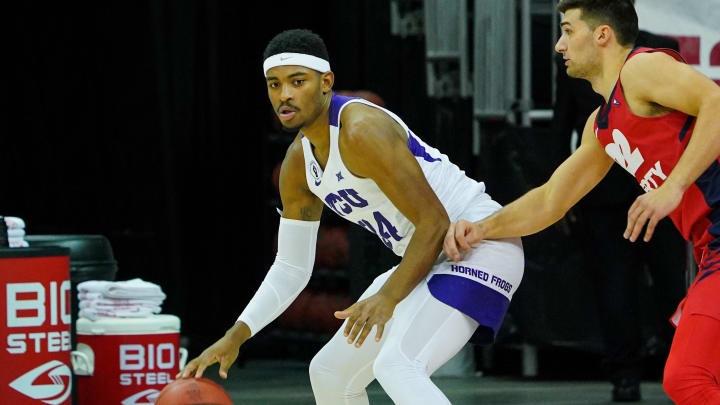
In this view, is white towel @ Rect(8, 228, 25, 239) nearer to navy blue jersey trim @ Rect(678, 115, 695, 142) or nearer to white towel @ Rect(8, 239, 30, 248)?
white towel @ Rect(8, 239, 30, 248)

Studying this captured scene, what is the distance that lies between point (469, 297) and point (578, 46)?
0.86 metres

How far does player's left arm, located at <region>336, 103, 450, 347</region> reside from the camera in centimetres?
373

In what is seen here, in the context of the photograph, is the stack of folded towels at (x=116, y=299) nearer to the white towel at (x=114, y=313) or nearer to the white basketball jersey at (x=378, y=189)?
the white towel at (x=114, y=313)

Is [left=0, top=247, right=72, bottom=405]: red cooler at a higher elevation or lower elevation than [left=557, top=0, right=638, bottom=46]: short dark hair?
lower

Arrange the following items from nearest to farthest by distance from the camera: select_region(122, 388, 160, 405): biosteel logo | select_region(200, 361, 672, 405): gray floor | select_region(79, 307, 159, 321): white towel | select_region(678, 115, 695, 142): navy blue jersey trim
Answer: select_region(678, 115, 695, 142): navy blue jersey trim < select_region(122, 388, 160, 405): biosteel logo < select_region(79, 307, 159, 321): white towel < select_region(200, 361, 672, 405): gray floor

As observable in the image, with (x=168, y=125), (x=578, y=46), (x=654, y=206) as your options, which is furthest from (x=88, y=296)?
(x=168, y=125)

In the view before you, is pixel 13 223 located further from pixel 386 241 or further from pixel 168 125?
pixel 168 125

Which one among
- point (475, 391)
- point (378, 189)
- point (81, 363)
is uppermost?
point (378, 189)

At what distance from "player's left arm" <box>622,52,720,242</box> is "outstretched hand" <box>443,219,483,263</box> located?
20.4 inches

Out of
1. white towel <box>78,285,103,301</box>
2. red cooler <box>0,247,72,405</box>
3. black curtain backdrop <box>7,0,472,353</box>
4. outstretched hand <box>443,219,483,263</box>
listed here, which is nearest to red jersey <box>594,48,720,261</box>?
outstretched hand <box>443,219,483,263</box>

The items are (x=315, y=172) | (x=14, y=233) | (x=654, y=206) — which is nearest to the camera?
(x=654, y=206)

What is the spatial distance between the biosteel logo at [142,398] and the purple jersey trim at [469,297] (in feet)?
6.64

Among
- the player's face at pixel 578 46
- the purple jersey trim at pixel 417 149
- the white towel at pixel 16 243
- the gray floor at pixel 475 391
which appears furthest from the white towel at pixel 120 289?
the player's face at pixel 578 46

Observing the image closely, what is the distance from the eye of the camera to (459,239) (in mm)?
3791
